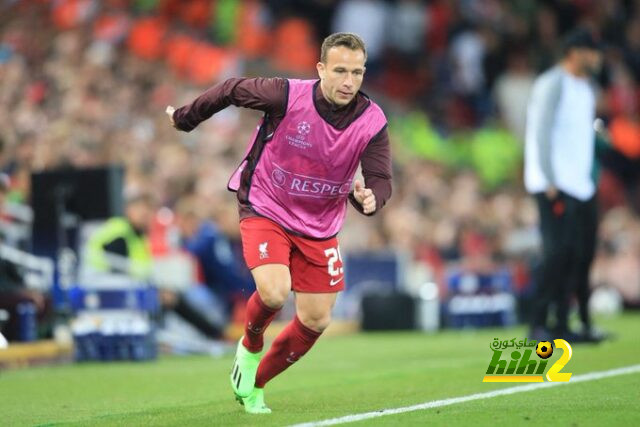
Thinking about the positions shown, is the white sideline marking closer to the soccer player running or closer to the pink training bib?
the soccer player running

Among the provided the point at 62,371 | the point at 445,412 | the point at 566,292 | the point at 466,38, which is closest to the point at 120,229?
the point at 62,371

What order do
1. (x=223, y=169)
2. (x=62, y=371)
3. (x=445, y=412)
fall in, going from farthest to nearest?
(x=223, y=169) < (x=62, y=371) < (x=445, y=412)

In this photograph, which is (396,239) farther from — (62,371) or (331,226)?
(331,226)

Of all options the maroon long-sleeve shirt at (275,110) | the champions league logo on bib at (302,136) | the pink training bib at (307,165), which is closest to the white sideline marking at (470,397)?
the pink training bib at (307,165)

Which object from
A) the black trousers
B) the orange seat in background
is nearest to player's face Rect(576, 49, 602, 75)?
the black trousers

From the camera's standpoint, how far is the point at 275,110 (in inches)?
336

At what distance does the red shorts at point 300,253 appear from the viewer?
8.45 metres

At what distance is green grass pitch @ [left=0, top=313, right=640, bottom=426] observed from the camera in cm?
811

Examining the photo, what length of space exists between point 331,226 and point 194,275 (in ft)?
26.5

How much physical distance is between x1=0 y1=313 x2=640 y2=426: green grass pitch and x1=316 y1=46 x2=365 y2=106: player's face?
189 centimetres

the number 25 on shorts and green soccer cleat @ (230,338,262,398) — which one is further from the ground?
the number 25 on shorts

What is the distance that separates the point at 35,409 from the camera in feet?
30.3

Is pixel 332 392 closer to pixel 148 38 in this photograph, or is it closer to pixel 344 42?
pixel 344 42

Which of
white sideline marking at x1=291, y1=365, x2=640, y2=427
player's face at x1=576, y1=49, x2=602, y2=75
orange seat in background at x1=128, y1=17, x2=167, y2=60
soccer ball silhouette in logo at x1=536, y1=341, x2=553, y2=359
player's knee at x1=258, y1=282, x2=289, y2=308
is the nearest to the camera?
white sideline marking at x1=291, y1=365, x2=640, y2=427
